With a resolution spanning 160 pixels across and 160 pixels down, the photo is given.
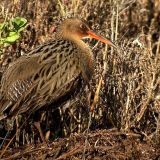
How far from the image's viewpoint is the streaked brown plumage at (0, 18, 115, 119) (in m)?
4.66

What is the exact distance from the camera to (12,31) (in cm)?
498

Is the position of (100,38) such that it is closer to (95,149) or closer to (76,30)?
(76,30)

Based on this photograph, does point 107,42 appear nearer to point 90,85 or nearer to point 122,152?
point 90,85

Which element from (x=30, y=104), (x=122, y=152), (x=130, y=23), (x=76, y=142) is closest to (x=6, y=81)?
(x=30, y=104)

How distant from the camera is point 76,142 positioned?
462 centimetres

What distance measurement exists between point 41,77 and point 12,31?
493 mm

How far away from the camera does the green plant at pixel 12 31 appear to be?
4914 mm

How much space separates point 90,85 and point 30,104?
0.72 metres

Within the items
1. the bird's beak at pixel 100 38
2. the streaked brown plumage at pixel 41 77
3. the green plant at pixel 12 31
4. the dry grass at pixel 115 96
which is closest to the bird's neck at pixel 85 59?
the streaked brown plumage at pixel 41 77

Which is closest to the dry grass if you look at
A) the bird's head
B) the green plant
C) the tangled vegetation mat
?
the tangled vegetation mat

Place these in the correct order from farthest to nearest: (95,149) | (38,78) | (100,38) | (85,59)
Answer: (100,38)
(85,59)
(38,78)
(95,149)

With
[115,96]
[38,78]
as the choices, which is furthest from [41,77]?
[115,96]

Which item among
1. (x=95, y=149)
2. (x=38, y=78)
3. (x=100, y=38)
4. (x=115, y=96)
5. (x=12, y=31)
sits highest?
(x=12, y=31)

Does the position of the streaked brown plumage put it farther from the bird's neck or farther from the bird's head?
the bird's head
